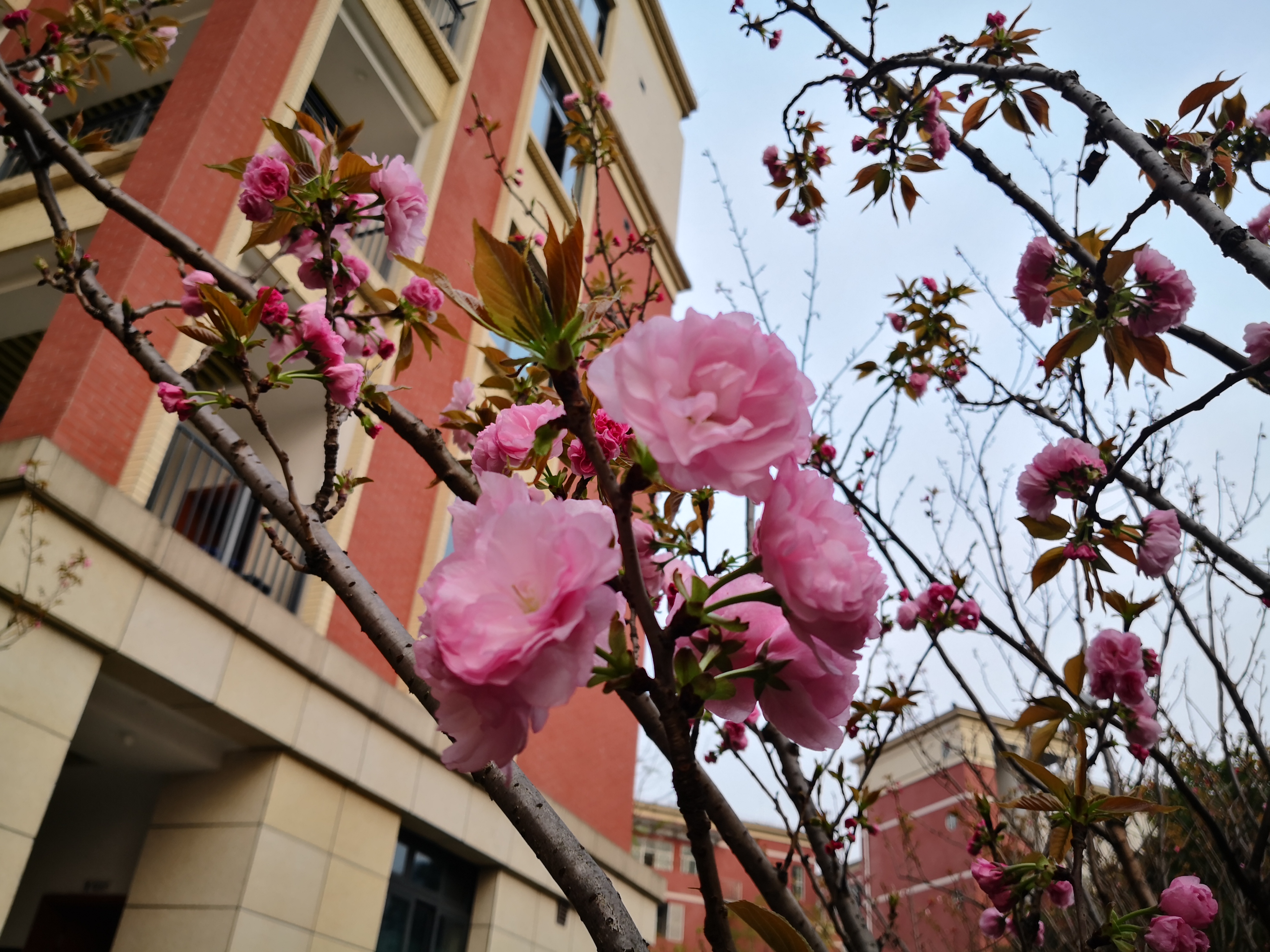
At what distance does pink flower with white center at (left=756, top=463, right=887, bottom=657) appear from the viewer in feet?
2.09

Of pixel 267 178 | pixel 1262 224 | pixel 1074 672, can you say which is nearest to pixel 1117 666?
pixel 1074 672

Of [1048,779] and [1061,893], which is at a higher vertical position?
[1048,779]

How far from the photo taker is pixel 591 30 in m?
13.7

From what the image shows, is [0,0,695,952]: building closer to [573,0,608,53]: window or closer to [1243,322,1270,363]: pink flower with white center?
[1243,322,1270,363]: pink flower with white center

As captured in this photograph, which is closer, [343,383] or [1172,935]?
[1172,935]

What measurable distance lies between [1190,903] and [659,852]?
30.9 meters

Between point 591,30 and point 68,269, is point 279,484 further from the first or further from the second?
point 591,30

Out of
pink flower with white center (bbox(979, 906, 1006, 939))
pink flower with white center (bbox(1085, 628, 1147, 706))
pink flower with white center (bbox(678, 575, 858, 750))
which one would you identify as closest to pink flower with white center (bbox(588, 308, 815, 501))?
pink flower with white center (bbox(678, 575, 858, 750))

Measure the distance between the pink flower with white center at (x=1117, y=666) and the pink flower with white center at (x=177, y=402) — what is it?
2.51m

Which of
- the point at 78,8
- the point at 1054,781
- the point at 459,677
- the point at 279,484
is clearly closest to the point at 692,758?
the point at 459,677

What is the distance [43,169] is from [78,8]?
1696mm

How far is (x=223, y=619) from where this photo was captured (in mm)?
4887

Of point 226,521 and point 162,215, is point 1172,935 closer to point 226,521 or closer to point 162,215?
point 162,215

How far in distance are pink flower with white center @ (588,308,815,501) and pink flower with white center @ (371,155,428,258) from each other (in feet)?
4.91
